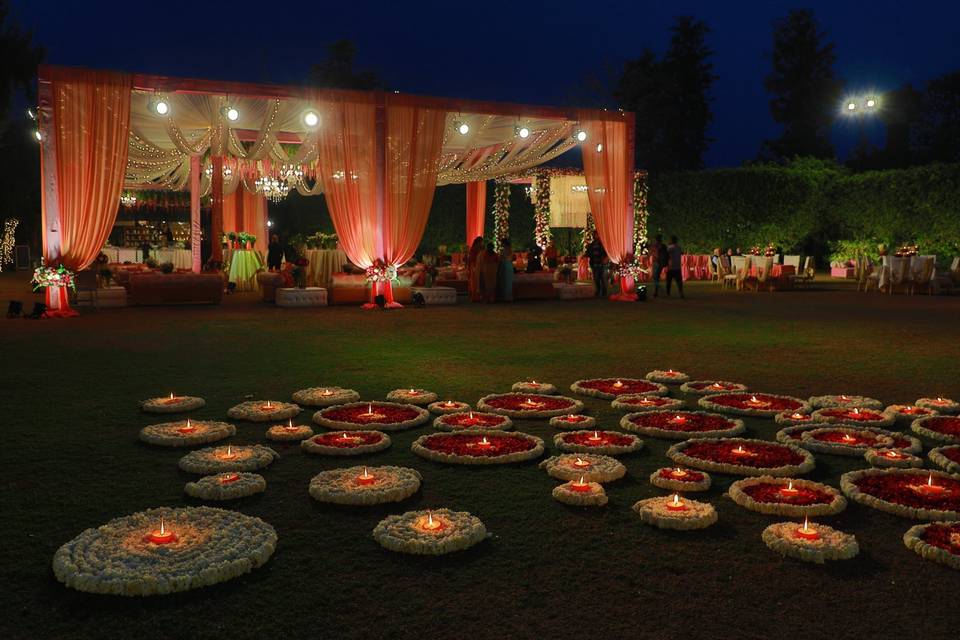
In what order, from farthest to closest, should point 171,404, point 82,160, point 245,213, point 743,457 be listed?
point 245,213 → point 82,160 → point 171,404 → point 743,457

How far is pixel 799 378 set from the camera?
7.11 metres

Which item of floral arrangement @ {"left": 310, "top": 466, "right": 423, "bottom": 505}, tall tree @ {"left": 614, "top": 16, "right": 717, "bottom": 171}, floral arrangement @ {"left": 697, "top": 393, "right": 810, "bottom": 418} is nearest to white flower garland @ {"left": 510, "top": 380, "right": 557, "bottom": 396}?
floral arrangement @ {"left": 697, "top": 393, "right": 810, "bottom": 418}

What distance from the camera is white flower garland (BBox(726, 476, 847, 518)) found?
3.63 meters

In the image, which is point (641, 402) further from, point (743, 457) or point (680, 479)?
point (680, 479)

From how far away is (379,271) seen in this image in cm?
1366

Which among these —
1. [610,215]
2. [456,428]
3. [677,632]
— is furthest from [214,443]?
[610,215]

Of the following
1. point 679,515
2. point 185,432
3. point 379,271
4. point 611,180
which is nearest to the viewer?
point 679,515

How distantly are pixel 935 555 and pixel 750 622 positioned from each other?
3.26ft

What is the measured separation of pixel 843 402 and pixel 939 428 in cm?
81

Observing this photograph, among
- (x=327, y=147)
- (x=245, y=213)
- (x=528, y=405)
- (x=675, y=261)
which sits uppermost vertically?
(x=327, y=147)

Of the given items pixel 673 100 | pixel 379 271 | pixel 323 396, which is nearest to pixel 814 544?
pixel 323 396

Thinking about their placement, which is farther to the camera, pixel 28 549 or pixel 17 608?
pixel 28 549

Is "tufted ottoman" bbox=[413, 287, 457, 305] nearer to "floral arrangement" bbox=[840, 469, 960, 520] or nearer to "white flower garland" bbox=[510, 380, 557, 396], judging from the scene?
"white flower garland" bbox=[510, 380, 557, 396]

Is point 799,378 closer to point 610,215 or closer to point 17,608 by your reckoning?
point 17,608
